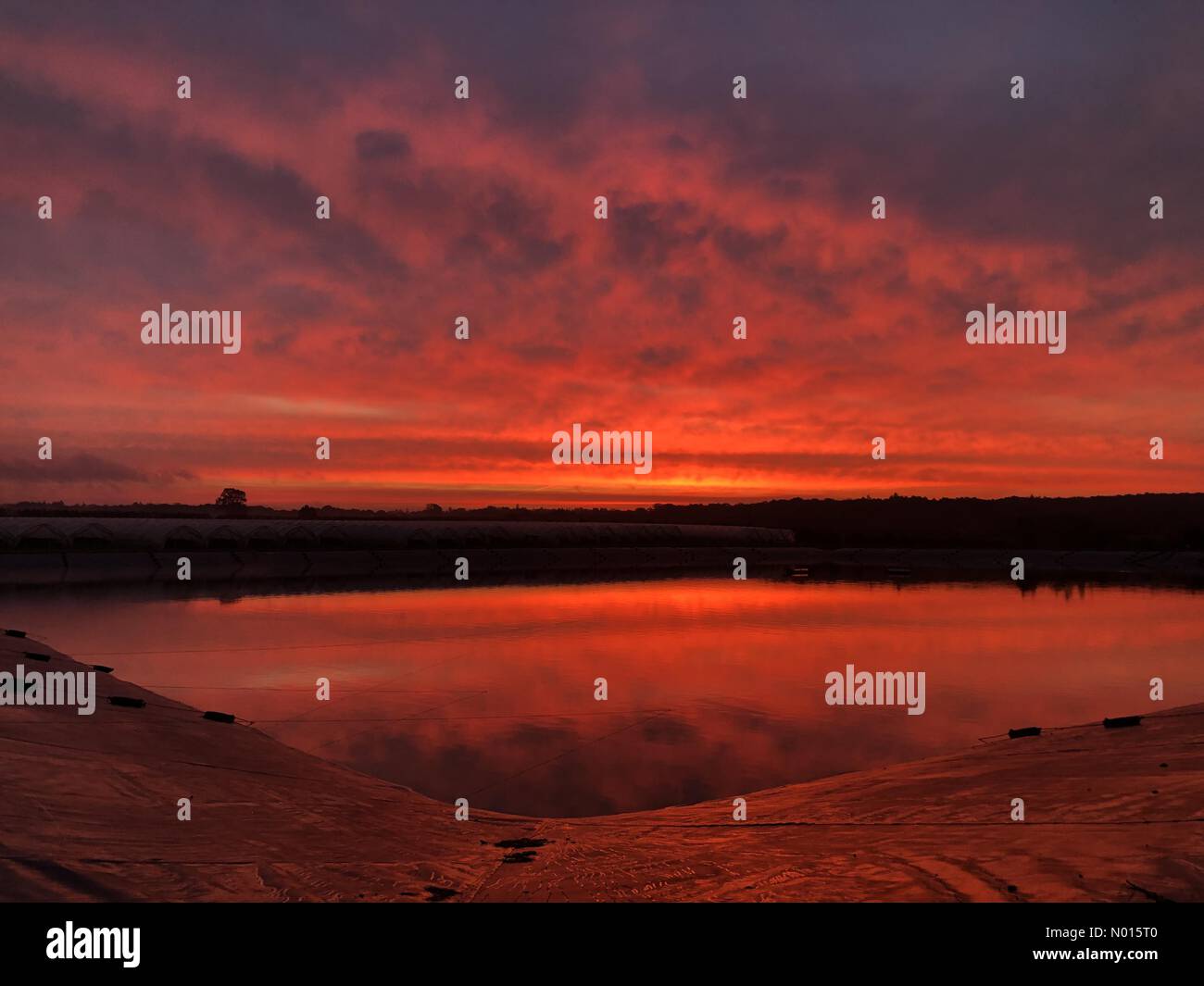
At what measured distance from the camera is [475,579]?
237ft

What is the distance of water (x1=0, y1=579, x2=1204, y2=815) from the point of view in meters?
17.0

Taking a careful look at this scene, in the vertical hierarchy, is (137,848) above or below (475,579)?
below

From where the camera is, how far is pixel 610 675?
89.2 ft

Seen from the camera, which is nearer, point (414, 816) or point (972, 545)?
point (414, 816)

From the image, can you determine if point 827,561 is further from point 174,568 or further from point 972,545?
point 174,568

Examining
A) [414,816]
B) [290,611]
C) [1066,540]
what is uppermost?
[1066,540]

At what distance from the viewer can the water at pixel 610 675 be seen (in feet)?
55.8
